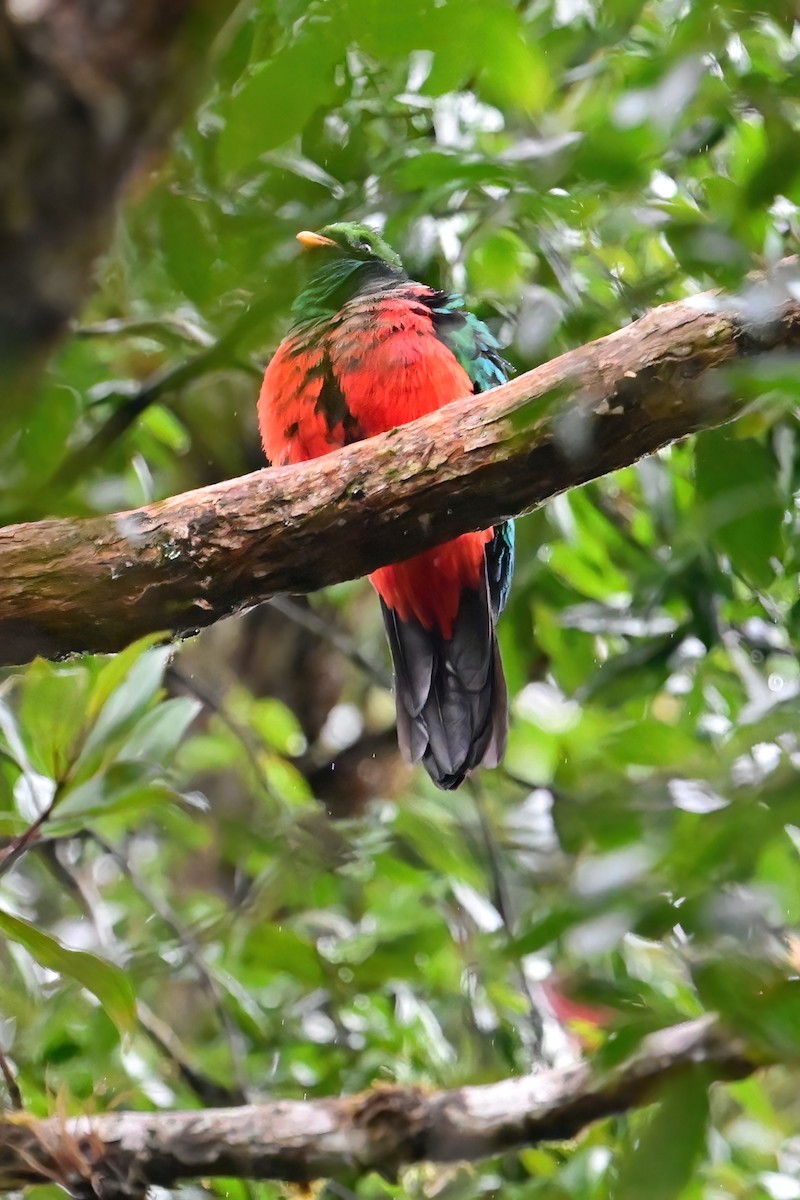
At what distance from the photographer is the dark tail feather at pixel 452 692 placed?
8.95ft

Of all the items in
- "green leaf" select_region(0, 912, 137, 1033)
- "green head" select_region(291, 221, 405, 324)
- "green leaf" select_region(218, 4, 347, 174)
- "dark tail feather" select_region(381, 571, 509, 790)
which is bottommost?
"dark tail feather" select_region(381, 571, 509, 790)

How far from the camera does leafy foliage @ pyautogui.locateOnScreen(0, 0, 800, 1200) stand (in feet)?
3.07

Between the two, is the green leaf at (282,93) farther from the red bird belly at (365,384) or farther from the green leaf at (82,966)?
the red bird belly at (365,384)

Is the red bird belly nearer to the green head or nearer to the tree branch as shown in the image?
the green head

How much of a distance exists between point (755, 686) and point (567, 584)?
512mm

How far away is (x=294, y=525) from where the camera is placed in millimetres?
1753

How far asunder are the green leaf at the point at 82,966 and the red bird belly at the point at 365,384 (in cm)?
133

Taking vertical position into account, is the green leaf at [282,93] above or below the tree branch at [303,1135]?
above

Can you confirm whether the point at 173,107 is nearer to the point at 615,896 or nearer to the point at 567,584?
the point at 615,896

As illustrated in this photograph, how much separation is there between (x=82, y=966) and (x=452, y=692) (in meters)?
1.34

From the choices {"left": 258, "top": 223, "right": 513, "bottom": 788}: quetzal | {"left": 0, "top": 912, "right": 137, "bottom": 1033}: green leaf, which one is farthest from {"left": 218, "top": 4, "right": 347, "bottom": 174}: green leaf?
{"left": 258, "top": 223, "right": 513, "bottom": 788}: quetzal

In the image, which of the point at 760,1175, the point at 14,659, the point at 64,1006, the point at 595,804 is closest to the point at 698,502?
the point at 595,804

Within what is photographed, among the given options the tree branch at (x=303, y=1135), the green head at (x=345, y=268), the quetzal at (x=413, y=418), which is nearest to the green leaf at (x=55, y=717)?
the tree branch at (x=303, y=1135)

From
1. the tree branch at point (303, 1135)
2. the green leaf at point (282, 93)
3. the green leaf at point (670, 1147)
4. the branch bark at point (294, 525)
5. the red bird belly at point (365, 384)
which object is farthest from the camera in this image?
the red bird belly at point (365, 384)
